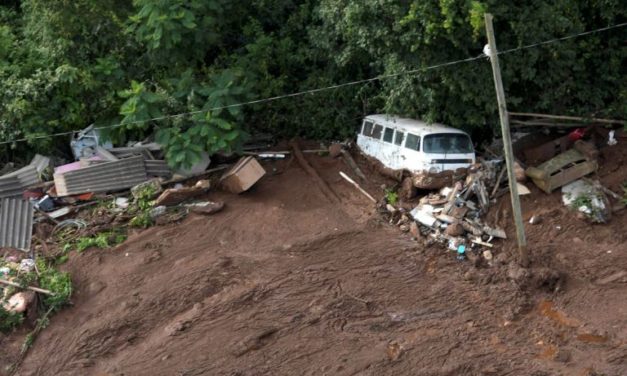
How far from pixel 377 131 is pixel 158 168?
483 cm

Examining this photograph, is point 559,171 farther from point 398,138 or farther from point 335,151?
point 335,151

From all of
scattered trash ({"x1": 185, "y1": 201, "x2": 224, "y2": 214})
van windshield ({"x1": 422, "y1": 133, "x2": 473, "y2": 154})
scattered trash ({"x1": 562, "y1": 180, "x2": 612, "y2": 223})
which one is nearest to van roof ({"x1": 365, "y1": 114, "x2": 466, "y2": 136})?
van windshield ({"x1": 422, "y1": 133, "x2": 473, "y2": 154})

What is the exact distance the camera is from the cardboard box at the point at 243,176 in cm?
1491

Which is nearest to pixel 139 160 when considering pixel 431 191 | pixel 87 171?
pixel 87 171

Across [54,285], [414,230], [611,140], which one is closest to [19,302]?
[54,285]

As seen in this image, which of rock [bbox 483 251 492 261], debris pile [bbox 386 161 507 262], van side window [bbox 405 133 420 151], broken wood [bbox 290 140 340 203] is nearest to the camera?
rock [bbox 483 251 492 261]

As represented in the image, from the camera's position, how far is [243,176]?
1491 cm

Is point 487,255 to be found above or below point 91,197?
below

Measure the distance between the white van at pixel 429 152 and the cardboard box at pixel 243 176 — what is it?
2.84 metres

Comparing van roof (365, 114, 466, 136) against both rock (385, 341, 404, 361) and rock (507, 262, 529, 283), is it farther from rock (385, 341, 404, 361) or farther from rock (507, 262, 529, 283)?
rock (385, 341, 404, 361)

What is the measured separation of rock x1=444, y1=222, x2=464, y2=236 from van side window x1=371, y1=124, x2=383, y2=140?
10.2ft

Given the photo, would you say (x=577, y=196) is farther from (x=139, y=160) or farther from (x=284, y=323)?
(x=139, y=160)

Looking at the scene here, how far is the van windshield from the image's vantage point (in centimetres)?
1451

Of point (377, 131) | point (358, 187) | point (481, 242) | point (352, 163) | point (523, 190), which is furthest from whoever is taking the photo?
point (352, 163)
